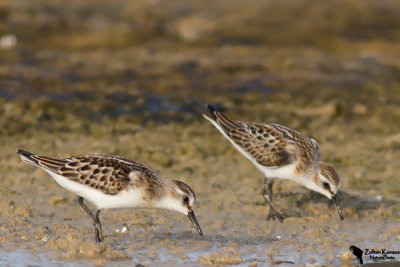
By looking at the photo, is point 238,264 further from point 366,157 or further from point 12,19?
point 12,19

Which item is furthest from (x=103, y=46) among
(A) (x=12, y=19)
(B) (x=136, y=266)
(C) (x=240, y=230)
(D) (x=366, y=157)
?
(B) (x=136, y=266)

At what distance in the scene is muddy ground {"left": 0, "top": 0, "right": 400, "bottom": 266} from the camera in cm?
952

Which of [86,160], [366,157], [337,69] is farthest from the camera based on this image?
[337,69]

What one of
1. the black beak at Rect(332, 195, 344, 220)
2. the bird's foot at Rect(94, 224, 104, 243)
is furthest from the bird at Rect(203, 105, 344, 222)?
the bird's foot at Rect(94, 224, 104, 243)

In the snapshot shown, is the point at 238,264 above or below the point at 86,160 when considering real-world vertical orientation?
below

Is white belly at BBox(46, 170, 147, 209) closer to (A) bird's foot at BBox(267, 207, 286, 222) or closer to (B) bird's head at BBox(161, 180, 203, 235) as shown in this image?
(B) bird's head at BBox(161, 180, 203, 235)

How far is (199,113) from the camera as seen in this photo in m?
15.3

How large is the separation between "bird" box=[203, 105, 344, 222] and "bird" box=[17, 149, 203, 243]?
1.92 metres

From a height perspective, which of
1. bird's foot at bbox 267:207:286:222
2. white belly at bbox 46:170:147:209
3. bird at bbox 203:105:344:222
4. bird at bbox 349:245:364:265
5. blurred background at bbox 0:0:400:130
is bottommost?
bird at bbox 349:245:364:265

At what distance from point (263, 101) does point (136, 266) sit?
869 cm

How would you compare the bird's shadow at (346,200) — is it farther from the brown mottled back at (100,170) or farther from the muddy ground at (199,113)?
the brown mottled back at (100,170)

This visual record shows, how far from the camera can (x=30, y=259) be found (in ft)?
28.0

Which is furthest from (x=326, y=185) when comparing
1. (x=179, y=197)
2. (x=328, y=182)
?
(x=179, y=197)

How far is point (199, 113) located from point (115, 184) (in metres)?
6.70
